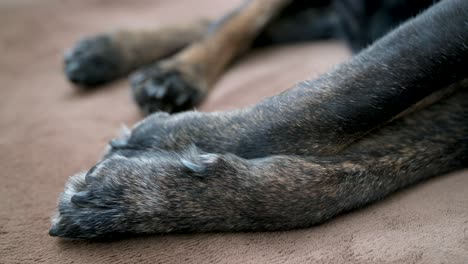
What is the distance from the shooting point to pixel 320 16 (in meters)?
2.57

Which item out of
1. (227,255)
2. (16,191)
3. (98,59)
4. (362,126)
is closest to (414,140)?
(362,126)

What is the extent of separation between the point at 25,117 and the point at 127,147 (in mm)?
726

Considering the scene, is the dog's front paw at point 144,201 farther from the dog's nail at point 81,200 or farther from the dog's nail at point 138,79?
the dog's nail at point 138,79

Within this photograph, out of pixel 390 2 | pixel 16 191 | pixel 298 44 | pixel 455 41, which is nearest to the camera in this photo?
pixel 455 41

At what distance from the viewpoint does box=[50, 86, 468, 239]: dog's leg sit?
3.69ft

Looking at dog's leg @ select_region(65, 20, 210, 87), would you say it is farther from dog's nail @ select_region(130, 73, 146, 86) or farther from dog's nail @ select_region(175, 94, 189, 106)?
dog's nail @ select_region(175, 94, 189, 106)

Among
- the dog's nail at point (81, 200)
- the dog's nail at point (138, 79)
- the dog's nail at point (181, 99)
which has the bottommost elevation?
the dog's nail at point (81, 200)

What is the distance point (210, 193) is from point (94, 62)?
3.79 ft

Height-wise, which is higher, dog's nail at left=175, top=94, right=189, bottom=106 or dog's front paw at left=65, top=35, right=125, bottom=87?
dog's front paw at left=65, top=35, right=125, bottom=87

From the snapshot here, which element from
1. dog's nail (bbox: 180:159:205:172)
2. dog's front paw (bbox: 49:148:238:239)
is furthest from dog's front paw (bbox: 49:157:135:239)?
dog's nail (bbox: 180:159:205:172)

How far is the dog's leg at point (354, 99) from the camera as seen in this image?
124 cm

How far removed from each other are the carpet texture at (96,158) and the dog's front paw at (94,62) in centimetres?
6

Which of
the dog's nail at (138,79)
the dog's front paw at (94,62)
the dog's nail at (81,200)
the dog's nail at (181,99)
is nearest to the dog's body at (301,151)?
the dog's nail at (81,200)

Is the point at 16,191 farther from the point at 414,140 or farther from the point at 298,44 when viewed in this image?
the point at 298,44
